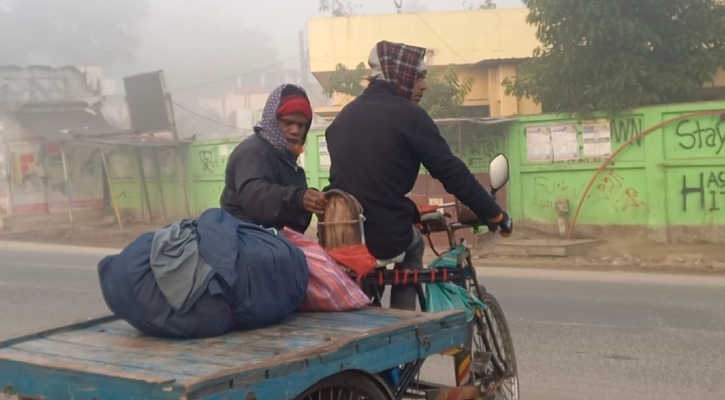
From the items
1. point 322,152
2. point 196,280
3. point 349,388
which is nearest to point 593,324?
point 349,388

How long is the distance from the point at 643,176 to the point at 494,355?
10.6 m

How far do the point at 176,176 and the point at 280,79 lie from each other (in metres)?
42.7

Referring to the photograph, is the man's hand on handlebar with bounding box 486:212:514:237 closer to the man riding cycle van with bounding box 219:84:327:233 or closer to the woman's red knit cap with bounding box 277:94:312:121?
the man riding cycle van with bounding box 219:84:327:233

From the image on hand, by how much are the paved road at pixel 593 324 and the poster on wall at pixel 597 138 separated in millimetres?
3547

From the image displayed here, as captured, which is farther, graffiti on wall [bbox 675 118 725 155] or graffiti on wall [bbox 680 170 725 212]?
graffiti on wall [bbox 680 170 725 212]

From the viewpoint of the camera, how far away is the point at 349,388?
3377 mm

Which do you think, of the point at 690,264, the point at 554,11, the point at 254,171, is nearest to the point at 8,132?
the point at 554,11

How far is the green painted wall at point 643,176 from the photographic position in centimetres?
1402

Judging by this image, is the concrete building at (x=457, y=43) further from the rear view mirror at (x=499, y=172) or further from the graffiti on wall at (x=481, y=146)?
the rear view mirror at (x=499, y=172)

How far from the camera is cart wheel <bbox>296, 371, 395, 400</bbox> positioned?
323cm

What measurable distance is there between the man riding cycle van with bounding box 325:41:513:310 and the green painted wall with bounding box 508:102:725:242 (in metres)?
10.6

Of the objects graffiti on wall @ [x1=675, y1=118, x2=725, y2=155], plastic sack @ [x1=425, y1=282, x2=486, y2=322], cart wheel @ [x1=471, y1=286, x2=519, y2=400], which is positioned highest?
graffiti on wall @ [x1=675, y1=118, x2=725, y2=155]

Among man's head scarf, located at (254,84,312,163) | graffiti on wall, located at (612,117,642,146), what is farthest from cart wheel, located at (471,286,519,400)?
graffiti on wall, located at (612,117,642,146)

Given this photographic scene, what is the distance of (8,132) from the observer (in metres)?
23.5
